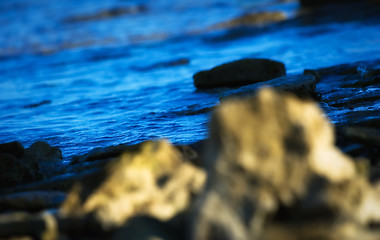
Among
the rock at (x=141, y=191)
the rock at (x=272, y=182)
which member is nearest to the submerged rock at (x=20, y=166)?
the rock at (x=141, y=191)

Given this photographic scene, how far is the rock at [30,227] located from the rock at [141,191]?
0.48 feet

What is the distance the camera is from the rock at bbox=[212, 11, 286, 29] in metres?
17.0

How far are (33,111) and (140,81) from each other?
2205mm

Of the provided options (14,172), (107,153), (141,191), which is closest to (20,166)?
(14,172)

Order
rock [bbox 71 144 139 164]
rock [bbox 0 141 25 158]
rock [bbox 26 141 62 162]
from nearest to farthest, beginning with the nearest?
rock [bbox 0 141 25 158], rock [bbox 71 144 139 164], rock [bbox 26 141 62 162]

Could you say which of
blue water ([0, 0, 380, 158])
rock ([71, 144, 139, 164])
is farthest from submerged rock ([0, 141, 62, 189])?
blue water ([0, 0, 380, 158])

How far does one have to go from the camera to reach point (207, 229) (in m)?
2.90

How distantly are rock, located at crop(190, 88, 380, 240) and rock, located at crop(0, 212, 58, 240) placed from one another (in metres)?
0.78

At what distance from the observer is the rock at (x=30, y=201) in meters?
3.97

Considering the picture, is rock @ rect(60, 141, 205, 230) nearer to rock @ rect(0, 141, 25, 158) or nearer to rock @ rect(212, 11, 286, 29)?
rock @ rect(0, 141, 25, 158)

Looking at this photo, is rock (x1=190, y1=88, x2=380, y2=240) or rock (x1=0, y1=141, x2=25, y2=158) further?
rock (x1=0, y1=141, x2=25, y2=158)

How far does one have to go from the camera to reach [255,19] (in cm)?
1752

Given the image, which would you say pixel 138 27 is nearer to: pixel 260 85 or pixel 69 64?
pixel 69 64

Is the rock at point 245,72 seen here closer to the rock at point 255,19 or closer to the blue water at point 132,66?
the blue water at point 132,66
